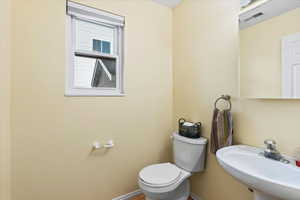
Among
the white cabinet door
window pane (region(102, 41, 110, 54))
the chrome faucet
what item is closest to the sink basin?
the chrome faucet

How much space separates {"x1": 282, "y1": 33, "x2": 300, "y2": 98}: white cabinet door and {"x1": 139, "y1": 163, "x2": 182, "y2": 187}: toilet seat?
105 centimetres

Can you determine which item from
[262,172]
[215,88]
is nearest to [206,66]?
[215,88]

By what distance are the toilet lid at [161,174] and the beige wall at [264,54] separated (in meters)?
0.92

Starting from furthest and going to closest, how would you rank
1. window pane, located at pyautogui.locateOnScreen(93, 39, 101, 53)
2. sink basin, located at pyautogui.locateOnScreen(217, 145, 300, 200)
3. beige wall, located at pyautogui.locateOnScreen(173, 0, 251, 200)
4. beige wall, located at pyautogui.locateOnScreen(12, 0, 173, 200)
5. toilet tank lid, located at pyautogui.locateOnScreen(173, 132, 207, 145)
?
window pane, located at pyautogui.locateOnScreen(93, 39, 101, 53) < toilet tank lid, located at pyautogui.locateOnScreen(173, 132, 207, 145) < beige wall, located at pyautogui.locateOnScreen(173, 0, 251, 200) < beige wall, located at pyautogui.locateOnScreen(12, 0, 173, 200) < sink basin, located at pyautogui.locateOnScreen(217, 145, 300, 200)

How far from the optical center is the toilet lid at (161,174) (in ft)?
4.40

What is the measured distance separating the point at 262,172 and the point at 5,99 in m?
1.79

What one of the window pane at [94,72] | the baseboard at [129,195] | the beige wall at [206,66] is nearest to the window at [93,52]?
the window pane at [94,72]

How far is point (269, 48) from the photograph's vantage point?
1150 mm

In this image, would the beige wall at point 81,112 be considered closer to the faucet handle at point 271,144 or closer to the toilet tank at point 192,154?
the toilet tank at point 192,154

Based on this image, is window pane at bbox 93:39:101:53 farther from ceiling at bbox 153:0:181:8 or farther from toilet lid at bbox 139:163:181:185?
toilet lid at bbox 139:163:181:185

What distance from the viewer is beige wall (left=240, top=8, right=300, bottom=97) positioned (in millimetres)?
1077

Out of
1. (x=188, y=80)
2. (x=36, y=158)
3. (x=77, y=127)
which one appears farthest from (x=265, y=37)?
(x=36, y=158)

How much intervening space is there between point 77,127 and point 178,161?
1063mm

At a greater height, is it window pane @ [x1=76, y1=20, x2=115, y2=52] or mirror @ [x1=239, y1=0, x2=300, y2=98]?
window pane @ [x1=76, y1=20, x2=115, y2=52]
